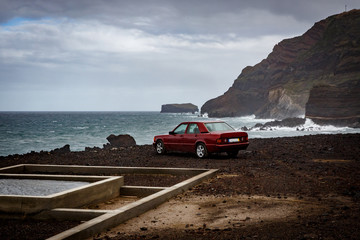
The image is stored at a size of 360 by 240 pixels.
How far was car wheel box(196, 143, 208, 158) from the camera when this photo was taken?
1495 cm

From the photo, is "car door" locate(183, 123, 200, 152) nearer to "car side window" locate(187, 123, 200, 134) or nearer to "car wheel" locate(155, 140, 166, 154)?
"car side window" locate(187, 123, 200, 134)

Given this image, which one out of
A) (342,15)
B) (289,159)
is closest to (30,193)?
(289,159)

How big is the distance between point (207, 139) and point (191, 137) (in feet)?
2.97

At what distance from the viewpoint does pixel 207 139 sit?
48.4ft

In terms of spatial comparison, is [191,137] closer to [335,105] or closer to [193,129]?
[193,129]

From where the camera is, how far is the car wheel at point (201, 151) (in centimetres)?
1495

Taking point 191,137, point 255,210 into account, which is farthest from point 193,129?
point 255,210

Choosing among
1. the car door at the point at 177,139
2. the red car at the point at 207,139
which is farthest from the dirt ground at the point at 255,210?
the car door at the point at 177,139

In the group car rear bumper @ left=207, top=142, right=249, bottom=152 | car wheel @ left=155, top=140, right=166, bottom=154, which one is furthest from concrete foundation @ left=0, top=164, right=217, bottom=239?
car wheel @ left=155, top=140, right=166, bottom=154

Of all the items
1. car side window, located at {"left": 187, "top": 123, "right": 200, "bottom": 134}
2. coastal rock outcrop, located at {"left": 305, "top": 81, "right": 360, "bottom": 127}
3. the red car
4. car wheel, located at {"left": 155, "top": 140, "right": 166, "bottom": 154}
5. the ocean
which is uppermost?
coastal rock outcrop, located at {"left": 305, "top": 81, "right": 360, "bottom": 127}

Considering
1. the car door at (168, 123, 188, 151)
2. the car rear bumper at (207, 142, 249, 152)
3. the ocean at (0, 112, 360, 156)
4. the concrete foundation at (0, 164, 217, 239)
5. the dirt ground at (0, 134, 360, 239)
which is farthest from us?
the ocean at (0, 112, 360, 156)

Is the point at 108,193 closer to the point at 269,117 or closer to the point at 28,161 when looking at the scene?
the point at 28,161

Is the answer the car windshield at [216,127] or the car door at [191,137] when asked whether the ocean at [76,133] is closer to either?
the car door at [191,137]

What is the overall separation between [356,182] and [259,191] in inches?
104
